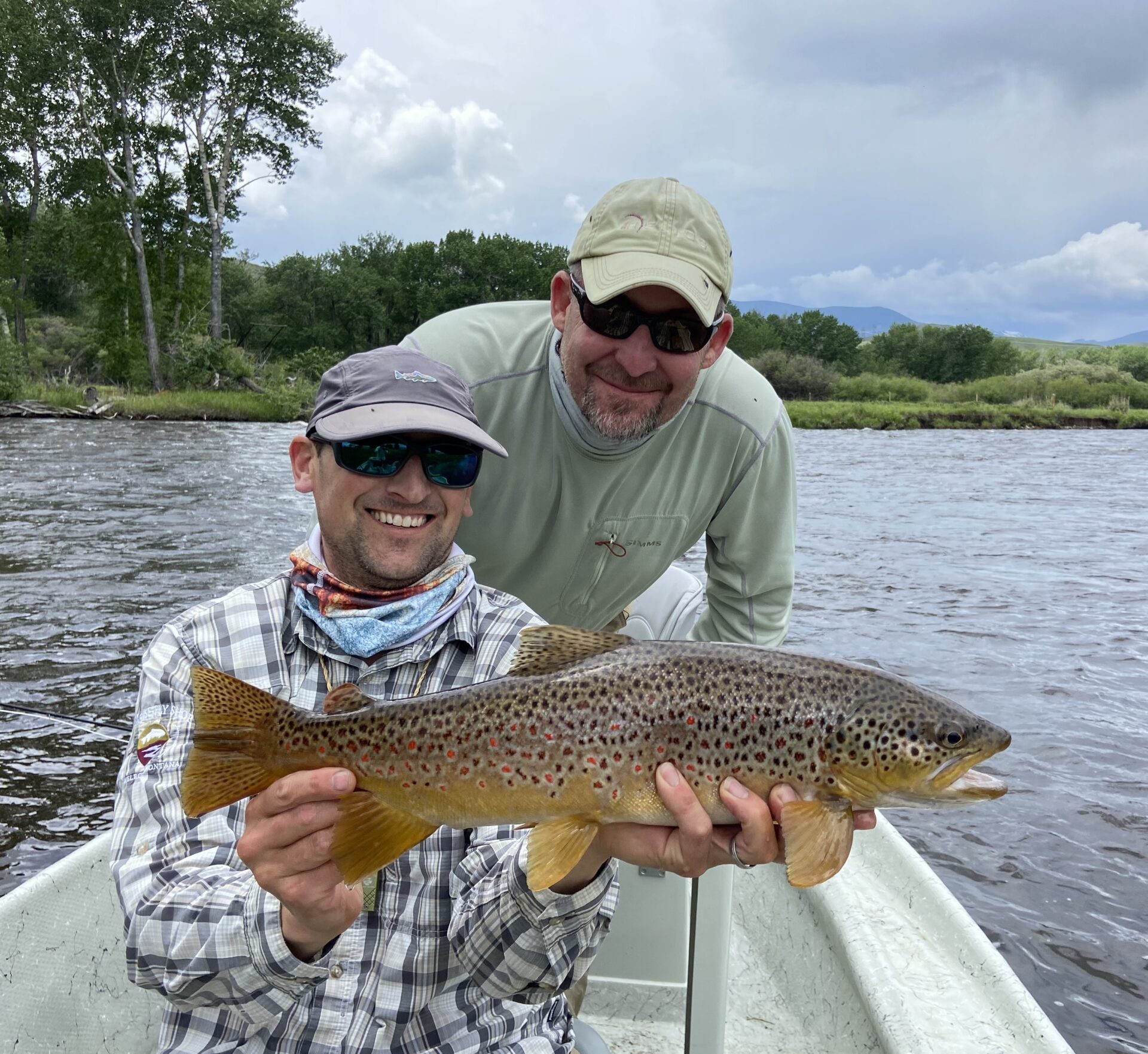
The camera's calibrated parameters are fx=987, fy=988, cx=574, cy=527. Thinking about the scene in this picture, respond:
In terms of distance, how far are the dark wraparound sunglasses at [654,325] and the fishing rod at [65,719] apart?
4207 millimetres

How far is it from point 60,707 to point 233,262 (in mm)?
63670

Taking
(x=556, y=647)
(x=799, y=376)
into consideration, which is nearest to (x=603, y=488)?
(x=556, y=647)

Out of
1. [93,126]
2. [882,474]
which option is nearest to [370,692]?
[882,474]

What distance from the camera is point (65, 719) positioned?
6.27m

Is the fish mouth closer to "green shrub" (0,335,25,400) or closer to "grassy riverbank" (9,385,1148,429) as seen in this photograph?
"grassy riverbank" (9,385,1148,429)

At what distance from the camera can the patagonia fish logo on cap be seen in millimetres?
2363

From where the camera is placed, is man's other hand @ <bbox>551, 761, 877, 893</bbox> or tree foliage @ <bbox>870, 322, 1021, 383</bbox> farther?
tree foliage @ <bbox>870, 322, 1021, 383</bbox>

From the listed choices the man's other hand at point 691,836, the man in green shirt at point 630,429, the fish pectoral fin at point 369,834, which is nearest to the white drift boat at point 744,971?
the man's other hand at point 691,836

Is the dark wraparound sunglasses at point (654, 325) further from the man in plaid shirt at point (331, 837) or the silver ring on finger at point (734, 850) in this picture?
the silver ring on finger at point (734, 850)

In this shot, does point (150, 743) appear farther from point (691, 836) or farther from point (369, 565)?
point (691, 836)

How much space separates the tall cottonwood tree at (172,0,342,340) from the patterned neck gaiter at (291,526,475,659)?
44.5 metres

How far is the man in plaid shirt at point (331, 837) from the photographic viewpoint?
2.15m

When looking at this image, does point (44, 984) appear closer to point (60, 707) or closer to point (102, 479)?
point (60, 707)

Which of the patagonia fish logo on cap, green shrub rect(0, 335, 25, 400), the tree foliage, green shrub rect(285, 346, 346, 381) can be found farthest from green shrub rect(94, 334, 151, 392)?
the tree foliage
